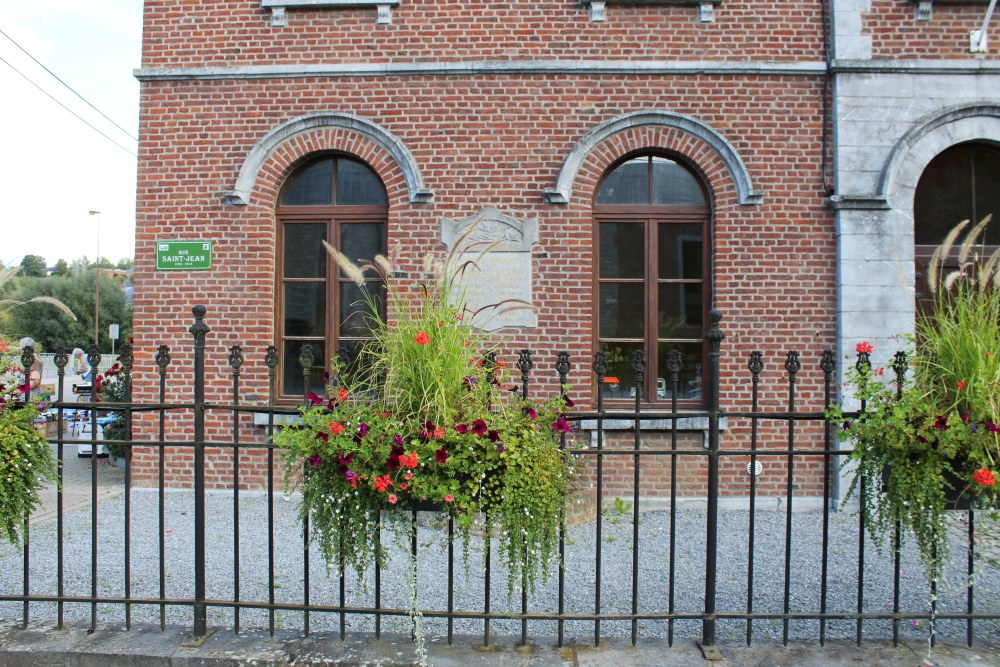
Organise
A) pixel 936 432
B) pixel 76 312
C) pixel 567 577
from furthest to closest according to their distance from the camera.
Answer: pixel 76 312 < pixel 567 577 < pixel 936 432

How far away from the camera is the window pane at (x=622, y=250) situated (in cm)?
721

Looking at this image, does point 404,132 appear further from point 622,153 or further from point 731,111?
point 731,111

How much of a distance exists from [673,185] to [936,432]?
4.66 meters

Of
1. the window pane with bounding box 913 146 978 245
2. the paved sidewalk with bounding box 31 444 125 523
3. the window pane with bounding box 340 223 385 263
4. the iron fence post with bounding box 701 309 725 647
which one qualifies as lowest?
the paved sidewalk with bounding box 31 444 125 523

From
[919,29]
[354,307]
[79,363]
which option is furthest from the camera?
[354,307]

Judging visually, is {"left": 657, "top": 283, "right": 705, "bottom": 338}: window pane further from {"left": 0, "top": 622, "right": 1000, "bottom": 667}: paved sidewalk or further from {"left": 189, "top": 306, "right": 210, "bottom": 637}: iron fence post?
{"left": 189, "top": 306, "right": 210, "bottom": 637}: iron fence post

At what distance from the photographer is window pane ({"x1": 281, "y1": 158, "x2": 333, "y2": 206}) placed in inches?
292

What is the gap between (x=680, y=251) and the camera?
284 inches

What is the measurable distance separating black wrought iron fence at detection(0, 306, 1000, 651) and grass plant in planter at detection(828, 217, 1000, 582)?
17 cm

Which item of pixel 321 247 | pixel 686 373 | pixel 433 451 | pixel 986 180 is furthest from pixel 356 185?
pixel 986 180

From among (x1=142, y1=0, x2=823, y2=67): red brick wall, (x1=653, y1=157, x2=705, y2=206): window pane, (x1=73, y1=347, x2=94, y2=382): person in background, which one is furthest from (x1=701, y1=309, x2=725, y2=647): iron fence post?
(x1=142, y1=0, x2=823, y2=67): red brick wall

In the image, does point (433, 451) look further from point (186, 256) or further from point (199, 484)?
point (186, 256)

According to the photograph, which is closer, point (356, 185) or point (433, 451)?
point (433, 451)

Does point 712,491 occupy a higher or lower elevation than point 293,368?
lower
